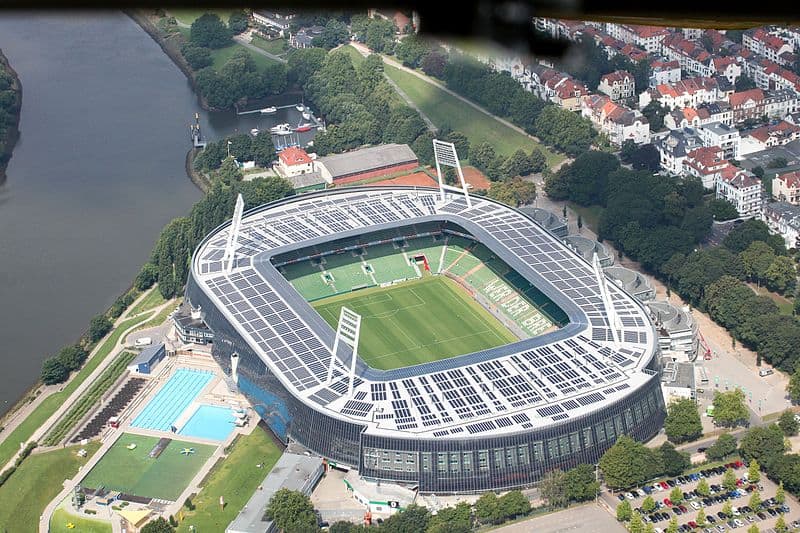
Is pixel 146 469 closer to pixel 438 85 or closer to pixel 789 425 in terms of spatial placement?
pixel 789 425

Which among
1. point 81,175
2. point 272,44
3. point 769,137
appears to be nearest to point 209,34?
point 272,44

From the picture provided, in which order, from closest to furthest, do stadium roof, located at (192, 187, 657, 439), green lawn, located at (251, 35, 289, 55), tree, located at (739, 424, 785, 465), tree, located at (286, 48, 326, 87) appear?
tree, located at (739, 424, 785, 465)
stadium roof, located at (192, 187, 657, 439)
tree, located at (286, 48, 326, 87)
green lawn, located at (251, 35, 289, 55)

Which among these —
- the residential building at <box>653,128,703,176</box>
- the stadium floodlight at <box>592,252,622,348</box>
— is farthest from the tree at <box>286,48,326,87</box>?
the stadium floodlight at <box>592,252,622,348</box>

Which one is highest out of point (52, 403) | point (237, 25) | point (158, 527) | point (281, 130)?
point (158, 527)

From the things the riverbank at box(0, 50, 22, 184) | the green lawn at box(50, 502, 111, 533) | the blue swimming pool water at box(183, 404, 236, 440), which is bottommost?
the riverbank at box(0, 50, 22, 184)

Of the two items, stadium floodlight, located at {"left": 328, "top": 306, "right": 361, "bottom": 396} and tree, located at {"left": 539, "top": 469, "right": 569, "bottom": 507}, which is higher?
stadium floodlight, located at {"left": 328, "top": 306, "right": 361, "bottom": 396}

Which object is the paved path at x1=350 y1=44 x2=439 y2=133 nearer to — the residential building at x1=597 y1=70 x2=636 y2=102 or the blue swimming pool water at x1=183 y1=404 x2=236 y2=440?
the residential building at x1=597 y1=70 x2=636 y2=102
